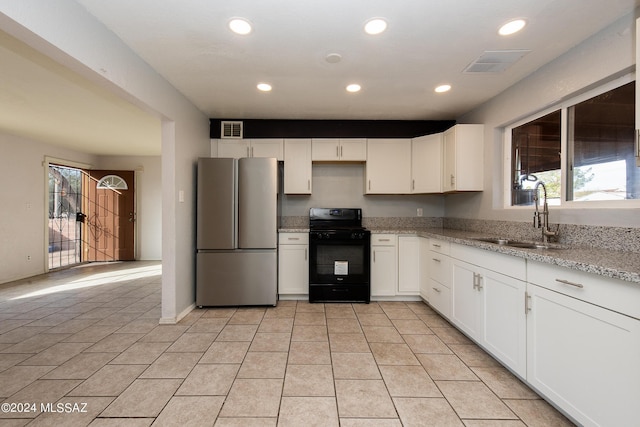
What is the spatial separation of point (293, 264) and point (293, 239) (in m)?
0.31

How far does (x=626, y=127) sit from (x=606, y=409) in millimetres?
1747

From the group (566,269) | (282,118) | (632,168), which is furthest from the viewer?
(282,118)

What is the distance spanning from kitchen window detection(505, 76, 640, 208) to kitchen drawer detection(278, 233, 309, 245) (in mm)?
2330

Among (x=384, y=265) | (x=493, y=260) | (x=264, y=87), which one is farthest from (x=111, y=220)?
(x=493, y=260)

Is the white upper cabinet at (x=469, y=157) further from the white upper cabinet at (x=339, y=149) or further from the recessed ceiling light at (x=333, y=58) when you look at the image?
the recessed ceiling light at (x=333, y=58)

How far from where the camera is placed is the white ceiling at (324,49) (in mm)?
1676

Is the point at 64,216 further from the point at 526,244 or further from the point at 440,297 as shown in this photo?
the point at 526,244

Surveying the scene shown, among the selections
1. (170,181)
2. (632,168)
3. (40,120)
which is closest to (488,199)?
(632,168)

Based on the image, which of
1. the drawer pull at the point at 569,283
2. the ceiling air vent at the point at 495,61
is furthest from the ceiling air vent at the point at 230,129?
the drawer pull at the point at 569,283

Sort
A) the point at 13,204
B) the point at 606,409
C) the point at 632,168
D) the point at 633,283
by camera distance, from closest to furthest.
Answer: the point at 633,283 < the point at 606,409 < the point at 632,168 < the point at 13,204

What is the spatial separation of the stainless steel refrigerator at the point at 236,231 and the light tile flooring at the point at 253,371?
0.24 m

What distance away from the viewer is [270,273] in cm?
320

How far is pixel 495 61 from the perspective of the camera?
7.40ft

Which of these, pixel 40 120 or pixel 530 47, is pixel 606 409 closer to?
pixel 530 47
